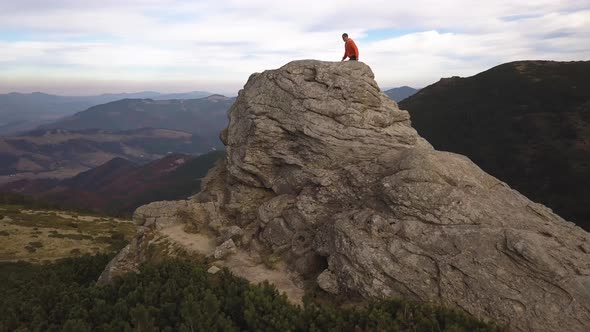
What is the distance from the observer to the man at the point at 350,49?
1256 inches

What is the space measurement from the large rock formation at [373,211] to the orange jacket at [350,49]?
1.94 meters

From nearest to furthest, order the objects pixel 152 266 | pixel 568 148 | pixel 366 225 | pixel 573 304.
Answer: pixel 573 304 < pixel 366 225 < pixel 152 266 < pixel 568 148

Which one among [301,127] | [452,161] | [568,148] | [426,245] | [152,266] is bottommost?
[568,148]

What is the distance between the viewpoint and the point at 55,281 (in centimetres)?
2753

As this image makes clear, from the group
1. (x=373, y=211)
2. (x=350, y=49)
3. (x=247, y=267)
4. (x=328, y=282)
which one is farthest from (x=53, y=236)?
(x=373, y=211)

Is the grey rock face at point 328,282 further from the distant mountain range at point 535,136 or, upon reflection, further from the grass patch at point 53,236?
the distant mountain range at point 535,136

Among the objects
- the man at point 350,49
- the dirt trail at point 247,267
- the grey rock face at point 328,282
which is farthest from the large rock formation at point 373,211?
the man at point 350,49

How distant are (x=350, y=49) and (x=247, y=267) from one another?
19.5 metres

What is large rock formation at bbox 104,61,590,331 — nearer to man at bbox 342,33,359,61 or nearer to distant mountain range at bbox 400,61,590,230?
man at bbox 342,33,359,61

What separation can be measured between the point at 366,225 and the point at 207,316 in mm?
9963

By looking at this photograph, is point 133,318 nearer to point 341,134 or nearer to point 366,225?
point 366,225

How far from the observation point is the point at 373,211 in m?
23.1

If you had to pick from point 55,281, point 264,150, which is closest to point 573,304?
point 264,150

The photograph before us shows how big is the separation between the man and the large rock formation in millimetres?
1839
